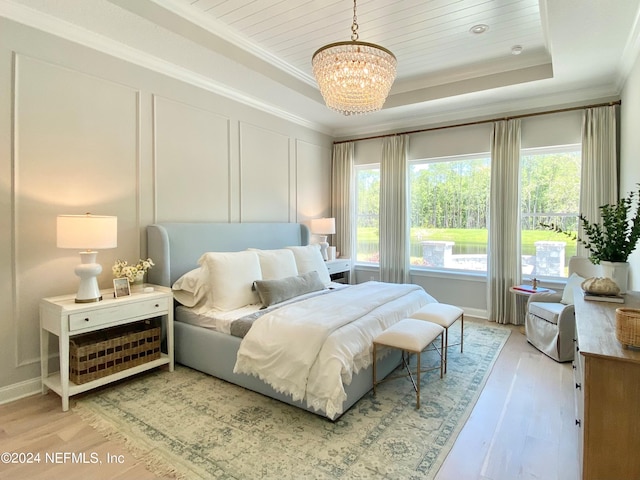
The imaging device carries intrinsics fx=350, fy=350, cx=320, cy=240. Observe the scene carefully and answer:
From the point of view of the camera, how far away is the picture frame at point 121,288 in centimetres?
290

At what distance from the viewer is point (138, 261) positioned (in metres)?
3.42

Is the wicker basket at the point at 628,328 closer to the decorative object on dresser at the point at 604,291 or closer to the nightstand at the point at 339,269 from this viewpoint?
the decorative object on dresser at the point at 604,291

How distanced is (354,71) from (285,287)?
2.03 metres

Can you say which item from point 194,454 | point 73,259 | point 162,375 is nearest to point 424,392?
point 194,454

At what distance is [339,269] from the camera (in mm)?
5500

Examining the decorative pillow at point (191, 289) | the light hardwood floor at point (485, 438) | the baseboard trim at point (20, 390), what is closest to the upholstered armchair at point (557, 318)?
the light hardwood floor at point (485, 438)

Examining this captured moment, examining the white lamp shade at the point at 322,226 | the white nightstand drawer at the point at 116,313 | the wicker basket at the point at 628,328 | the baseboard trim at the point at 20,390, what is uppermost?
the white lamp shade at the point at 322,226

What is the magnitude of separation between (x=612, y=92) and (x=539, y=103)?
712mm

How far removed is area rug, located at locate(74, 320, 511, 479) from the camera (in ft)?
6.42

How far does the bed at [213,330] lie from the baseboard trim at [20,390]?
1052 millimetres

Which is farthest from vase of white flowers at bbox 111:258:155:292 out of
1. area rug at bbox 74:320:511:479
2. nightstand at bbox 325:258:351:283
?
nightstand at bbox 325:258:351:283

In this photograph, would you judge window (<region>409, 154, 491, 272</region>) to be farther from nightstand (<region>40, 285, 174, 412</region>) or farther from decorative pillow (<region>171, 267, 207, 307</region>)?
nightstand (<region>40, 285, 174, 412</region>)

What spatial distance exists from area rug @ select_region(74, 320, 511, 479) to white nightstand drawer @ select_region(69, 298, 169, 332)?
0.60m

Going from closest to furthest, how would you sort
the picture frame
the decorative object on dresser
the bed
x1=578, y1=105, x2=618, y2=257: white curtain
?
1. the decorative object on dresser
2. the bed
3. the picture frame
4. x1=578, y1=105, x2=618, y2=257: white curtain
